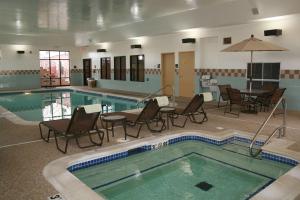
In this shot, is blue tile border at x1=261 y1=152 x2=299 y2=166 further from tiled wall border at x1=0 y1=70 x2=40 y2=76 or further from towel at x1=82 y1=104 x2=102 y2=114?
tiled wall border at x1=0 y1=70 x2=40 y2=76

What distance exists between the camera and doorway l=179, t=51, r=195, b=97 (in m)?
11.1

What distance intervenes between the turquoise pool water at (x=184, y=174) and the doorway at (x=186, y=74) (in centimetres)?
613

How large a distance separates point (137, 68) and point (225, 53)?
5.41m

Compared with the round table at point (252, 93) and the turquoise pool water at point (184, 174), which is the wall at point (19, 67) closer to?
the round table at point (252, 93)

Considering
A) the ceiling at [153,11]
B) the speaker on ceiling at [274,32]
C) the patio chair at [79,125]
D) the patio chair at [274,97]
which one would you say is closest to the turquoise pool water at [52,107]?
the ceiling at [153,11]

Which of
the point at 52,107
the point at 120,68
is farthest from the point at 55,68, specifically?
the point at 52,107

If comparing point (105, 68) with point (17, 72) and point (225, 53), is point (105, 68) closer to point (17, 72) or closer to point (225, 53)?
point (17, 72)

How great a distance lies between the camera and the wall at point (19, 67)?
16.1 m

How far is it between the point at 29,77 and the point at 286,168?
16.1 m

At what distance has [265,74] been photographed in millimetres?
8688

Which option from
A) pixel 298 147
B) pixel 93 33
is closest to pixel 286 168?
pixel 298 147

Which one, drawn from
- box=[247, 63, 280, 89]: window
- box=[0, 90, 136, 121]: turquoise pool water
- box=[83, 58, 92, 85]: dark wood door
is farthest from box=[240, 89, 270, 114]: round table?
box=[83, 58, 92, 85]: dark wood door

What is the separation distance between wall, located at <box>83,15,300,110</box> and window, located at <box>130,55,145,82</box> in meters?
0.27

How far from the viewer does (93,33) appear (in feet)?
49.9
